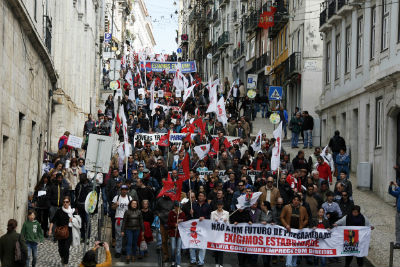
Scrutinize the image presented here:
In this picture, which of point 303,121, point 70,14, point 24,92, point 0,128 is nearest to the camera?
point 0,128

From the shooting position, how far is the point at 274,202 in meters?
19.4

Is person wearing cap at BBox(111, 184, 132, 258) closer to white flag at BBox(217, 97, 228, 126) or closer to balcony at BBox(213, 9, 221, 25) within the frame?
white flag at BBox(217, 97, 228, 126)

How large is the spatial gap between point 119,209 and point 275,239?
11.5 feet

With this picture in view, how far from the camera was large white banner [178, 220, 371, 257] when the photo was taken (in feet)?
57.1

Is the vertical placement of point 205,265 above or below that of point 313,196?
below

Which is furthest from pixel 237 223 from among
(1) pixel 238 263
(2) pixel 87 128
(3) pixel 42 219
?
(2) pixel 87 128

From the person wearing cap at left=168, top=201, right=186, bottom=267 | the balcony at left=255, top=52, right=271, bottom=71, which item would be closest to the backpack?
the person wearing cap at left=168, top=201, right=186, bottom=267

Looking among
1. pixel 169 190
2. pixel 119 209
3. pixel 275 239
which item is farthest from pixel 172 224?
pixel 275 239

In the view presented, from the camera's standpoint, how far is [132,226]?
698 inches

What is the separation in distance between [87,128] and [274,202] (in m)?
12.9

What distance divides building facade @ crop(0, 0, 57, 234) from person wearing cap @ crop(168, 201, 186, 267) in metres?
3.58

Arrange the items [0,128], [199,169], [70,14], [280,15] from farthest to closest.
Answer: [280,15], [70,14], [199,169], [0,128]

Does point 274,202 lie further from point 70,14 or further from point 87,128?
point 70,14

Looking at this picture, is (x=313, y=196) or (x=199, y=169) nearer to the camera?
(x=313, y=196)
